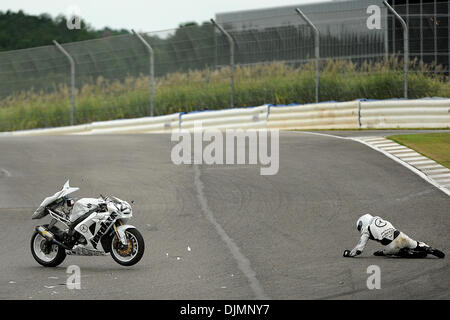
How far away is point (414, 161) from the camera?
60.2 ft

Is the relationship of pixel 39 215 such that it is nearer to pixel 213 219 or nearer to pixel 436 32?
pixel 213 219

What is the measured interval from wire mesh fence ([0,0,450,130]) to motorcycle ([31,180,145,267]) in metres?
19.2

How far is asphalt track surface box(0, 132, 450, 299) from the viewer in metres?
8.40

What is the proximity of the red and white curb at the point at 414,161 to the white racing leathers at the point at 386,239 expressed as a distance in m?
5.39

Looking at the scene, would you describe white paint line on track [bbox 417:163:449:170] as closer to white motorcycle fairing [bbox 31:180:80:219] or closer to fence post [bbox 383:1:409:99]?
fence post [bbox 383:1:409:99]

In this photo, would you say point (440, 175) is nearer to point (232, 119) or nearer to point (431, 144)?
point (431, 144)

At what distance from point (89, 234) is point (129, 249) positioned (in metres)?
0.51

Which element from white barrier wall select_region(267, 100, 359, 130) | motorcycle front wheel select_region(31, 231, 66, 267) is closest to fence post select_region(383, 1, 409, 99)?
white barrier wall select_region(267, 100, 359, 130)

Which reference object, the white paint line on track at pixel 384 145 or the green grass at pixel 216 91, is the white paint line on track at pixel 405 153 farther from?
the green grass at pixel 216 91

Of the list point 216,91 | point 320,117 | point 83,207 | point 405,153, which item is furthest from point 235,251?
point 216,91

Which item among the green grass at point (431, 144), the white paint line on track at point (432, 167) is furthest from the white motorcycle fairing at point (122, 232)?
the green grass at point (431, 144)

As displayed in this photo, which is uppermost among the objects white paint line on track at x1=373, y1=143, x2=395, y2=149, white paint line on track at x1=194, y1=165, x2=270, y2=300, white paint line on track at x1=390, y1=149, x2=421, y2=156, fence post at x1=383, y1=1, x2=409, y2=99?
fence post at x1=383, y1=1, x2=409, y2=99

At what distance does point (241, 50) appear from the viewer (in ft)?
96.5
